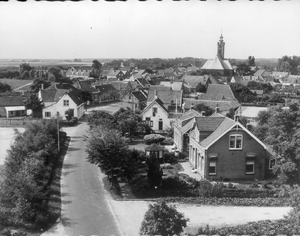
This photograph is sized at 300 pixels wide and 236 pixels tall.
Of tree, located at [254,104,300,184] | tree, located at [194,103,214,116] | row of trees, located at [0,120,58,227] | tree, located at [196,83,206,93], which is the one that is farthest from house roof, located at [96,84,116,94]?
tree, located at [254,104,300,184]

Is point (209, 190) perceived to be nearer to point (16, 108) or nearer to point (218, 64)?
point (16, 108)

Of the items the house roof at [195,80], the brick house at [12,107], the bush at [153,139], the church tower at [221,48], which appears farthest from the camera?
the church tower at [221,48]

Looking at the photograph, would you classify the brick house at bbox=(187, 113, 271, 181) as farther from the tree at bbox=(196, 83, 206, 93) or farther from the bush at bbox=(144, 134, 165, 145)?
the tree at bbox=(196, 83, 206, 93)

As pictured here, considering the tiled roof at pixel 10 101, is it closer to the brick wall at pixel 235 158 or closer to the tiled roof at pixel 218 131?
the tiled roof at pixel 218 131

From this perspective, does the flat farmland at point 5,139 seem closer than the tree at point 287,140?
No

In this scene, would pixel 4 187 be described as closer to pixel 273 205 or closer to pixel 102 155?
pixel 102 155

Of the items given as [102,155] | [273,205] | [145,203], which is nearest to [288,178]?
[273,205]

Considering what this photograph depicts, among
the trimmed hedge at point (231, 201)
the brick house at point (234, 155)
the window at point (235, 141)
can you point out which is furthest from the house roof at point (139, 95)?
the trimmed hedge at point (231, 201)
